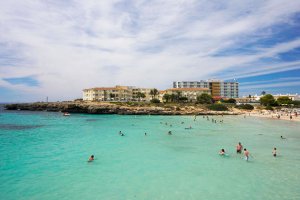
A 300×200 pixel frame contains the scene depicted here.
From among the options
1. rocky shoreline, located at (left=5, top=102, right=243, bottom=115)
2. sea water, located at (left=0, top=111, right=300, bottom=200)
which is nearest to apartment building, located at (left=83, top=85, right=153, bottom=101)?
rocky shoreline, located at (left=5, top=102, right=243, bottom=115)

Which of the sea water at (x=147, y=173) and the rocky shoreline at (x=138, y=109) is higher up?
the rocky shoreline at (x=138, y=109)

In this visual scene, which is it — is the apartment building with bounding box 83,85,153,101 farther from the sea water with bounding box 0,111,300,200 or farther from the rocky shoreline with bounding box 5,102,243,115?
the sea water with bounding box 0,111,300,200

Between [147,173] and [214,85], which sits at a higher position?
[214,85]

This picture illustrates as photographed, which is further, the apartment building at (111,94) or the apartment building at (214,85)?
the apartment building at (214,85)

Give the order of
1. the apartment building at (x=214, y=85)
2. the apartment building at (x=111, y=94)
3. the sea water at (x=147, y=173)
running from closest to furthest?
the sea water at (x=147, y=173) < the apartment building at (x=111, y=94) < the apartment building at (x=214, y=85)

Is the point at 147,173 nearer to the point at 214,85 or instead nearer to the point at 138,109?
the point at 138,109

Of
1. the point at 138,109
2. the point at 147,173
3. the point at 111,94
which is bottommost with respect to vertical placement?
the point at 147,173

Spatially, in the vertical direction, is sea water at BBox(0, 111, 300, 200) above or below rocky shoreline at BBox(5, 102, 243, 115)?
below

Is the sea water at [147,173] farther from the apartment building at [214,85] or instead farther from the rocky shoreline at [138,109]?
the apartment building at [214,85]

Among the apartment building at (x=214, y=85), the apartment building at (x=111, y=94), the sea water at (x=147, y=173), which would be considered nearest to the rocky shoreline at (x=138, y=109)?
the apartment building at (x=111, y=94)

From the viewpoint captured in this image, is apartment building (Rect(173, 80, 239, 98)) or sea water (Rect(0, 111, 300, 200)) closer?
sea water (Rect(0, 111, 300, 200))

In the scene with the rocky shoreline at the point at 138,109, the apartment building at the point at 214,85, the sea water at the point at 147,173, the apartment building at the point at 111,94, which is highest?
the apartment building at the point at 214,85

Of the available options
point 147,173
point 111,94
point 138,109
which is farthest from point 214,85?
point 147,173

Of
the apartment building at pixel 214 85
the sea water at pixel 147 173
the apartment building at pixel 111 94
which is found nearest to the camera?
the sea water at pixel 147 173
